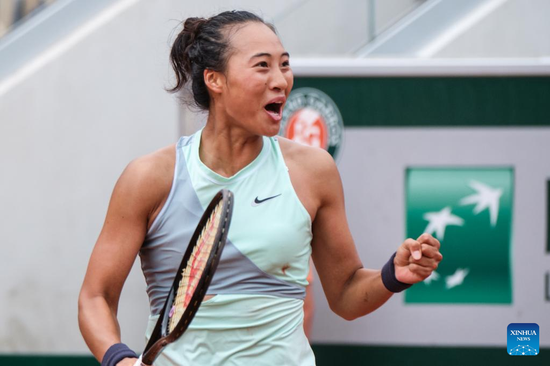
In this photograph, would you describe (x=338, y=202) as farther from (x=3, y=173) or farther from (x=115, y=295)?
(x=3, y=173)

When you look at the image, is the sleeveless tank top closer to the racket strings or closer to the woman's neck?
the woman's neck

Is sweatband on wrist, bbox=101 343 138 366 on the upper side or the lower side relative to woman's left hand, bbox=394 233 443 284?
lower

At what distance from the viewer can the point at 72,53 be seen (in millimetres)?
5664

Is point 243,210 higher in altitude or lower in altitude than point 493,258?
higher

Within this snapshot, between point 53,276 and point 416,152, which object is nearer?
point 416,152

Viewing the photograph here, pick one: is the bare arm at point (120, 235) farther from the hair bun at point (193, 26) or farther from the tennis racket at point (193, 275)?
the hair bun at point (193, 26)

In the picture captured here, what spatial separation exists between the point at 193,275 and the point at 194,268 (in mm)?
18

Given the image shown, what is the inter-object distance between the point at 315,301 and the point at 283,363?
253 centimetres

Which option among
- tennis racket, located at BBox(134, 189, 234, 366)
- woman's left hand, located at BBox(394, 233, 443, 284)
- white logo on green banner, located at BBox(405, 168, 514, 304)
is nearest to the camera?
tennis racket, located at BBox(134, 189, 234, 366)

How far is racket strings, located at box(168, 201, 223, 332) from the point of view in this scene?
73.4 inches

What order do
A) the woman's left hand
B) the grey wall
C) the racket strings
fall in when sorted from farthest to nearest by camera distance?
1. the grey wall
2. the woman's left hand
3. the racket strings

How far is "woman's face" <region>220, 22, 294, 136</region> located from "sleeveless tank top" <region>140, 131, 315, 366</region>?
5.7 inches

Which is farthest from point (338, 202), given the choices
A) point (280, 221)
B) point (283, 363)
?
point (283, 363)

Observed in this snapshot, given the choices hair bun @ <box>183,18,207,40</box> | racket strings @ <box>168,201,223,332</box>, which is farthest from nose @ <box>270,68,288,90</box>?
racket strings @ <box>168,201,223,332</box>
